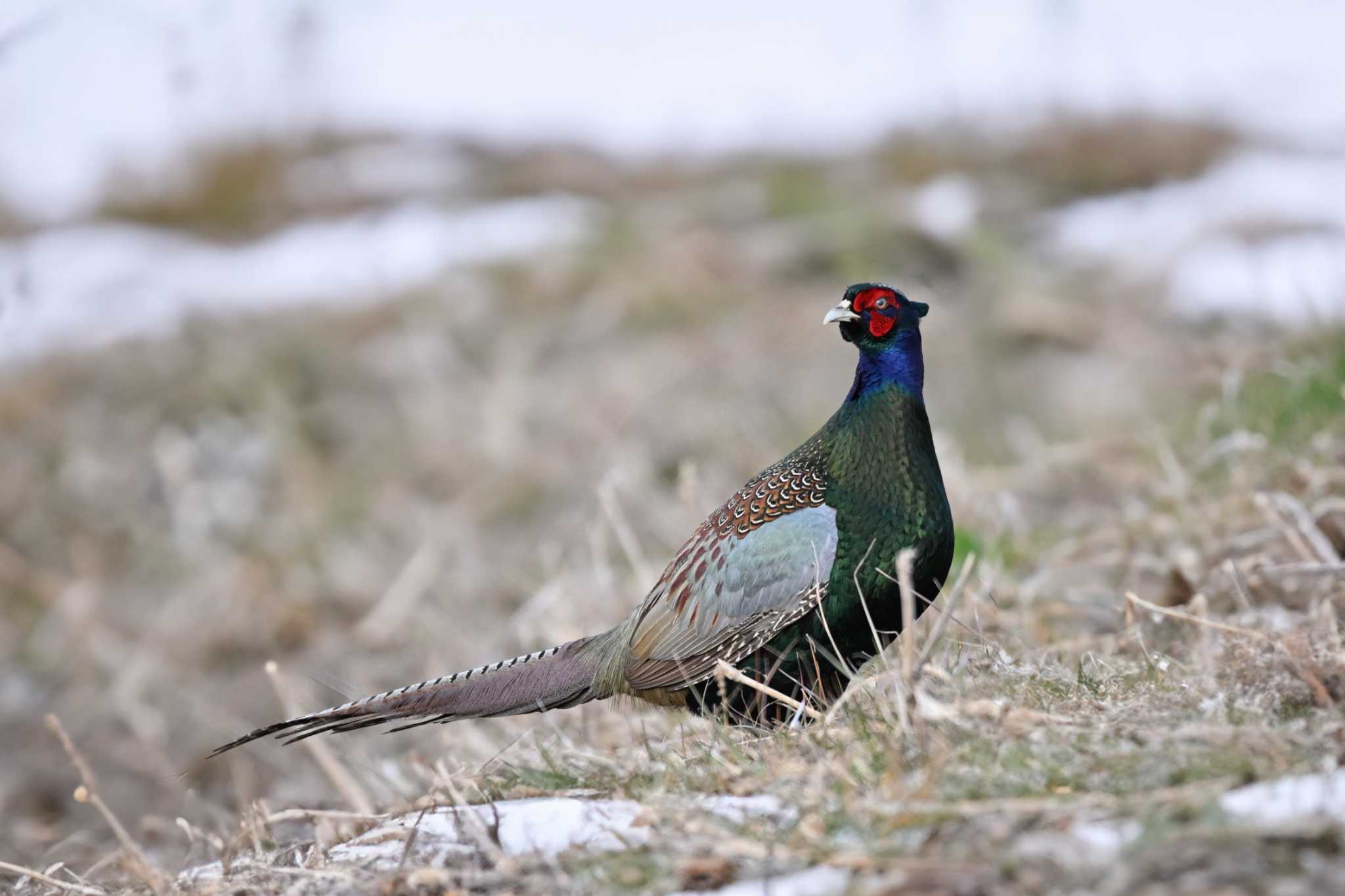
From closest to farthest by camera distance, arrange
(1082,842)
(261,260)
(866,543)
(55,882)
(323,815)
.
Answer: (1082,842)
(55,882)
(323,815)
(866,543)
(261,260)

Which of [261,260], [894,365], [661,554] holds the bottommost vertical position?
[661,554]

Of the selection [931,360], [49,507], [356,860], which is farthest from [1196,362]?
[49,507]

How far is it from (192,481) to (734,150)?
667cm

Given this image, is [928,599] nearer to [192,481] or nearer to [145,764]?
[145,764]

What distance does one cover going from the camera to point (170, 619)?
6699 mm

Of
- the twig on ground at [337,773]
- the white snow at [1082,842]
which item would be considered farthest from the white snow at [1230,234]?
the white snow at [1082,842]

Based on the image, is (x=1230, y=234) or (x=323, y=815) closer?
(x=323, y=815)

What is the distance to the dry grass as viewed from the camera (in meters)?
2.02

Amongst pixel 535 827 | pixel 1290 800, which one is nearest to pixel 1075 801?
pixel 1290 800

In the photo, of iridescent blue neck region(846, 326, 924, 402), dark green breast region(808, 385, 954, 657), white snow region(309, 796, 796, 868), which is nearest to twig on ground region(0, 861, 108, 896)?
white snow region(309, 796, 796, 868)

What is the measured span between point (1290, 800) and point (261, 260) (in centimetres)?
1056

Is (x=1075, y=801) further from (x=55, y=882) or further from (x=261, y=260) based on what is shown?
(x=261, y=260)

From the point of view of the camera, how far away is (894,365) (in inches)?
119

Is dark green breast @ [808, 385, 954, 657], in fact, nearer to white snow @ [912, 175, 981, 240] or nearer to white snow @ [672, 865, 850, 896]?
white snow @ [672, 865, 850, 896]
